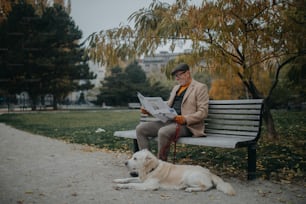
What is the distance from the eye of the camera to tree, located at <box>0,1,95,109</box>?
2359cm

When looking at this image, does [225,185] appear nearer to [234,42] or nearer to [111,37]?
[234,42]

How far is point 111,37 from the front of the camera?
6676 mm

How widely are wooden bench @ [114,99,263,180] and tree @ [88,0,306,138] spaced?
1504 millimetres

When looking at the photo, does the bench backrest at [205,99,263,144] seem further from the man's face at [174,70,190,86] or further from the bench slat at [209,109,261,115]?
the man's face at [174,70,190,86]

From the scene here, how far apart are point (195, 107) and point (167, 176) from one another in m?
1.25

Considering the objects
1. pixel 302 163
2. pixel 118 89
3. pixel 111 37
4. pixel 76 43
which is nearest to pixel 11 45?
pixel 76 43

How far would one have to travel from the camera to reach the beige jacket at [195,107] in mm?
4785

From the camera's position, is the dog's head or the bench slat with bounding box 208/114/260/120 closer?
the dog's head

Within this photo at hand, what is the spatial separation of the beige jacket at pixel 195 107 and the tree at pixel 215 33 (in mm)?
1434

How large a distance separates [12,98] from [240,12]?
101 ft

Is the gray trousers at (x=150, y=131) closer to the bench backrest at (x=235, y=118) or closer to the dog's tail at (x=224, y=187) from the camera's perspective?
the bench backrest at (x=235, y=118)

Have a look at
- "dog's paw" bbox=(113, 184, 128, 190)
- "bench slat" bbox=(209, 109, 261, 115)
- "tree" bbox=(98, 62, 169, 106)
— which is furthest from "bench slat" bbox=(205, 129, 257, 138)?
"tree" bbox=(98, 62, 169, 106)

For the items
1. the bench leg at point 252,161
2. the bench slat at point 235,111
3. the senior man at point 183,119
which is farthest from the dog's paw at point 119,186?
the bench slat at point 235,111

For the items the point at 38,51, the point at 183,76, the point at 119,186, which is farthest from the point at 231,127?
the point at 38,51
